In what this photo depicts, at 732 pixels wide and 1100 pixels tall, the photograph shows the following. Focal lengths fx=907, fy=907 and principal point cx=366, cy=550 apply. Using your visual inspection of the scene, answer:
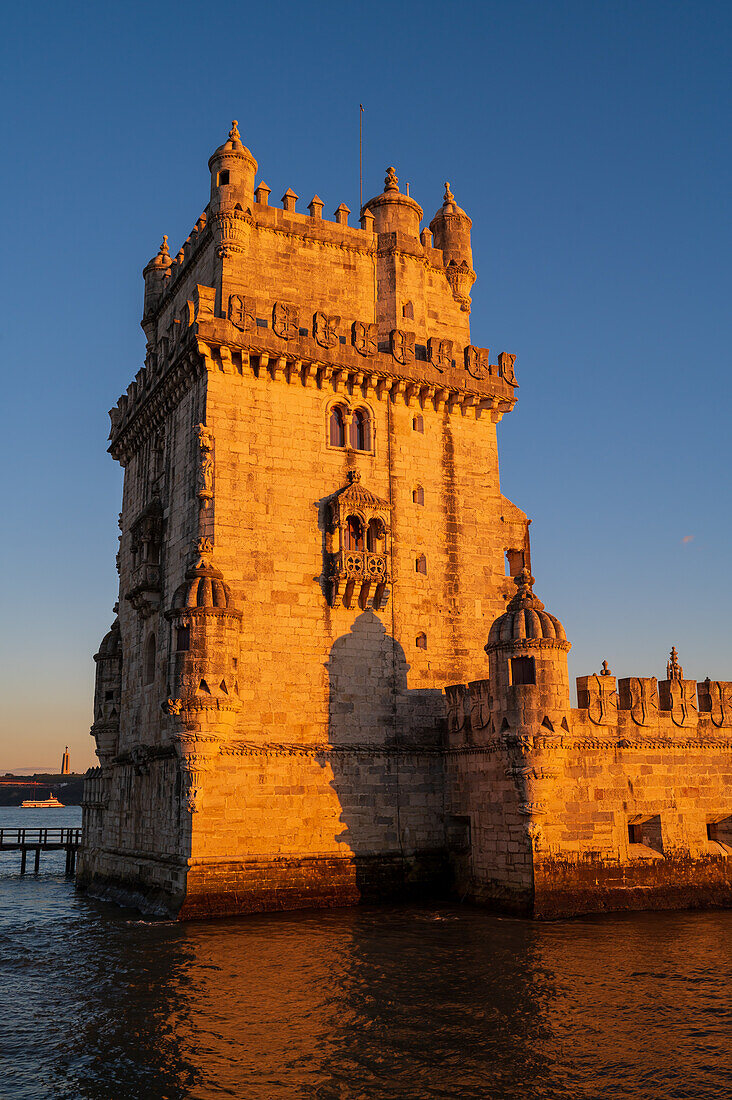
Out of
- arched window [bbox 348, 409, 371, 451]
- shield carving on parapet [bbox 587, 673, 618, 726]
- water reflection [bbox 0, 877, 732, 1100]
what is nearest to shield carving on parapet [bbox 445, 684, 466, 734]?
shield carving on parapet [bbox 587, 673, 618, 726]

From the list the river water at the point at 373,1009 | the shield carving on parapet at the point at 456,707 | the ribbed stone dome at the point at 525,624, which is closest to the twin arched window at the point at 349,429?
the ribbed stone dome at the point at 525,624

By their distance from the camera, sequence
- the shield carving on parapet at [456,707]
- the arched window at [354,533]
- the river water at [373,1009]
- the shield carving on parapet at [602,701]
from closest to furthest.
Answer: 1. the river water at [373,1009]
2. the shield carving on parapet at [602,701]
3. the shield carving on parapet at [456,707]
4. the arched window at [354,533]

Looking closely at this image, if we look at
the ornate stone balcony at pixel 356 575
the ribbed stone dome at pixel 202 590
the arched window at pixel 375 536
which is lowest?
the ribbed stone dome at pixel 202 590

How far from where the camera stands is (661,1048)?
49.3 ft

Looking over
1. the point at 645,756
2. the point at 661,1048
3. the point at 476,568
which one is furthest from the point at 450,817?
the point at 661,1048

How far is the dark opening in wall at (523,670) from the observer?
84.7 ft

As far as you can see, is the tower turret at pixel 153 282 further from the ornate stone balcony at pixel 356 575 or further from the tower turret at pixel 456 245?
the ornate stone balcony at pixel 356 575

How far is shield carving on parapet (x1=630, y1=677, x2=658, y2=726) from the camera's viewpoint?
27625 millimetres

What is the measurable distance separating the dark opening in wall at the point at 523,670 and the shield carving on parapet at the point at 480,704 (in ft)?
4.58

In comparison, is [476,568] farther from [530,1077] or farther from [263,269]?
[530,1077]

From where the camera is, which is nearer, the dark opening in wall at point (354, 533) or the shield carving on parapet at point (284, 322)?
the dark opening in wall at point (354, 533)

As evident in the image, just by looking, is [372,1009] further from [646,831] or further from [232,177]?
[232,177]

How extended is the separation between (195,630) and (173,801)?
538cm

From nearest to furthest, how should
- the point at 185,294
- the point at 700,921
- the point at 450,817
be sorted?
the point at 700,921, the point at 450,817, the point at 185,294
